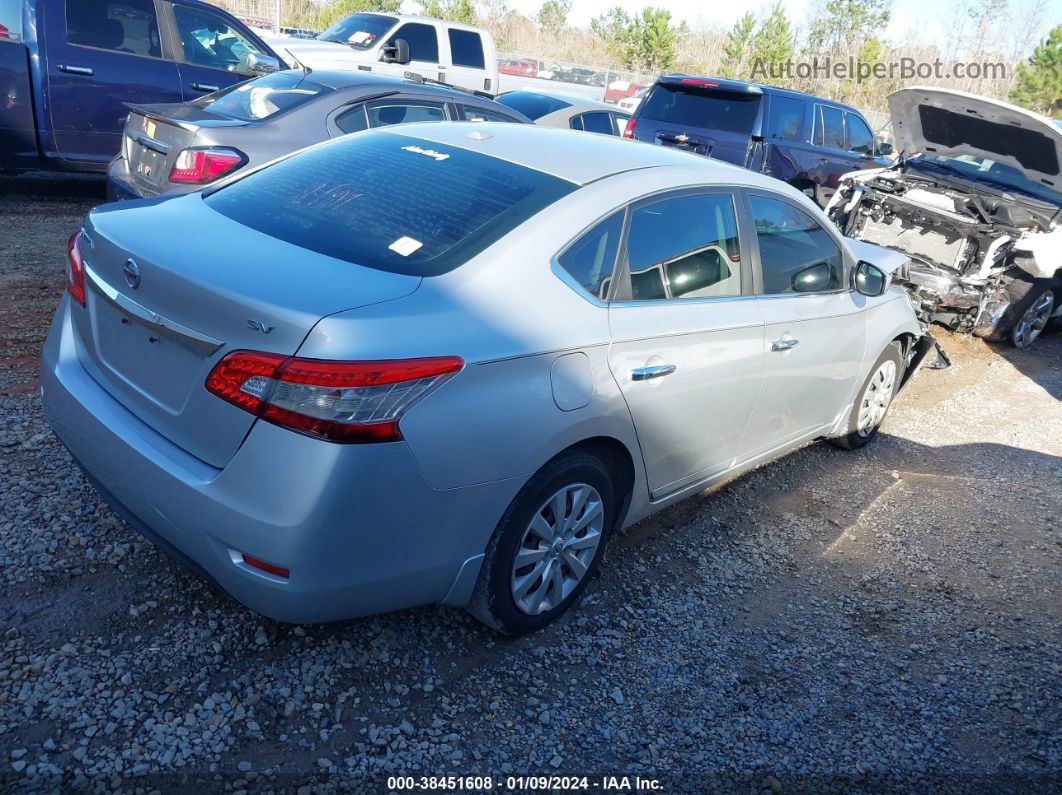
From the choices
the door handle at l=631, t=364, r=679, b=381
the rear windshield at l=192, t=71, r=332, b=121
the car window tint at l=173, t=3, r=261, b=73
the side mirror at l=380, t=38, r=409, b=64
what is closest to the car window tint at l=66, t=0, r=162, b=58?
the car window tint at l=173, t=3, r=261, b=73

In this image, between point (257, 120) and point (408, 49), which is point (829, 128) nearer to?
point (408, 49)

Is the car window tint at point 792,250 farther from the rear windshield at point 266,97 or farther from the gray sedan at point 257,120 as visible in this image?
the rear windshield at point 266,97

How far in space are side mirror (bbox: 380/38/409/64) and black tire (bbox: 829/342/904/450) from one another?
27.2 ft

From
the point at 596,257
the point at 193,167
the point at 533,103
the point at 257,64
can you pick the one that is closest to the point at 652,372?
the point at 596,257

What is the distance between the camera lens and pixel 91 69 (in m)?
7.69

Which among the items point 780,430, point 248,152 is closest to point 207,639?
point 780,430

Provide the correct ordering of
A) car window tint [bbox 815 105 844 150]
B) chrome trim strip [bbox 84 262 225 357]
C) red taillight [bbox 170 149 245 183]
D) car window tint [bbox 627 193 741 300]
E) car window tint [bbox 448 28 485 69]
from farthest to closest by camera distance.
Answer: car window tint [bbox 448 28 485 69] → car window tint [bbox 815 105 844 150] → red taillight [bbox 170 149 245 183] → car window tint [bbox 627 193 741 300] → chrome trim strip [bbox 84 262 225 357]

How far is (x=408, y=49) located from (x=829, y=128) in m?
5.98

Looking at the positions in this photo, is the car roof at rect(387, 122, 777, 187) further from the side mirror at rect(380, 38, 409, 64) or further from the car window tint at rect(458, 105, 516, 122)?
the side mirror at rect(380, 38, 409, 64)

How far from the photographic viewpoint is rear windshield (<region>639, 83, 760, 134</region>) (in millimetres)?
9758

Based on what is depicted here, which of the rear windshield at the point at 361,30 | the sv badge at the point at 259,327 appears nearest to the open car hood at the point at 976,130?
the sv badge at the point at 259,327

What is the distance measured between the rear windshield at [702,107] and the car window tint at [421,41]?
4373 millimetres

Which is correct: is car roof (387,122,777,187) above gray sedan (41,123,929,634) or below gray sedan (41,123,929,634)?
above

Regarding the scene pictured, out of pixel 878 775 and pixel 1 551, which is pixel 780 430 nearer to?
pixel 878 775
